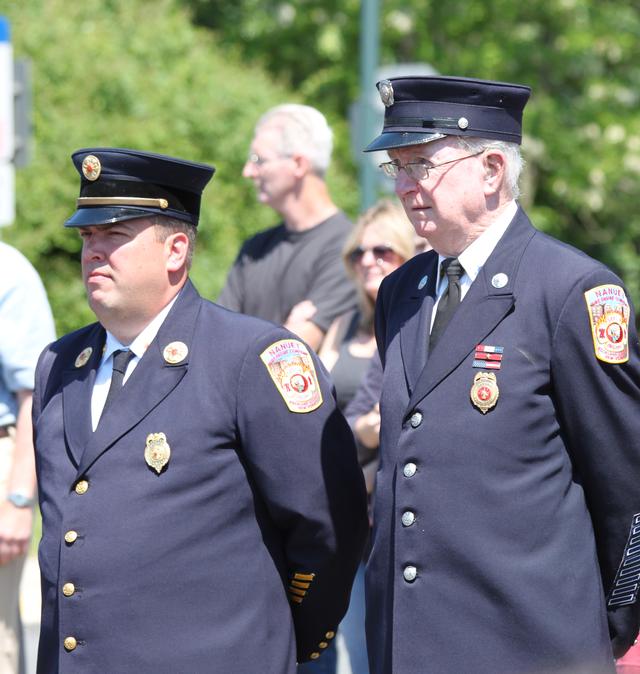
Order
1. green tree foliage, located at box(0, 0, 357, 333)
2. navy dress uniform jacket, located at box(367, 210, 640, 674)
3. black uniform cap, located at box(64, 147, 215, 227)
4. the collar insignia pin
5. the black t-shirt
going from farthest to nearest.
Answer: green tree foliage, located at box(0, 0, 357, 333) < the black t-shirt < black uniform cap, located at box(64, 147, 215, 227) < the collar insignia pin < navy dress uniform jacket, located at box(367, 210, 640, 674)

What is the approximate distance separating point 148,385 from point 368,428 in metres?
1.51

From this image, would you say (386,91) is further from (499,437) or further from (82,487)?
(82,487)

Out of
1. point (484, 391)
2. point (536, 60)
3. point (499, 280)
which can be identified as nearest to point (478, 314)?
point (499, 280)

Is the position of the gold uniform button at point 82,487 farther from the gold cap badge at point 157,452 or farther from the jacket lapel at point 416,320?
the jacket lapel at point 416,320

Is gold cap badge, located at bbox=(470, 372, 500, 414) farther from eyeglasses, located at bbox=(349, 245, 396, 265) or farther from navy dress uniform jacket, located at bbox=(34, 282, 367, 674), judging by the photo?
eyeglasses, located at bbox=(349, 245, 396, 265)

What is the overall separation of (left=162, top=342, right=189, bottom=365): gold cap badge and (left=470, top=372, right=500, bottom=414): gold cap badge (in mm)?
763

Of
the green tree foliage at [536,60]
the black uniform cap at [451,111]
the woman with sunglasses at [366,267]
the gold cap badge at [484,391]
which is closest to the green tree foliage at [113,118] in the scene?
the green tree foliage at [536,60]

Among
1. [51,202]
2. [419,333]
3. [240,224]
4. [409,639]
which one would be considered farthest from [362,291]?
[240,224]

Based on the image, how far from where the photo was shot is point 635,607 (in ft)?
10.7

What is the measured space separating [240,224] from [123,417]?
10069mm

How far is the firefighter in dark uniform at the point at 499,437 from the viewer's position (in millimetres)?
3115

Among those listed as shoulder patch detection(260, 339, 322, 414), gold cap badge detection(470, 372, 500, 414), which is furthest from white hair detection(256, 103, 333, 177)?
gold cap badge detection(470, 372, 500, 414)

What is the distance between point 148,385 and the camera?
340 centimetres

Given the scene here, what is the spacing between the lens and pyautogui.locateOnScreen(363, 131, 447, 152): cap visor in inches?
129
